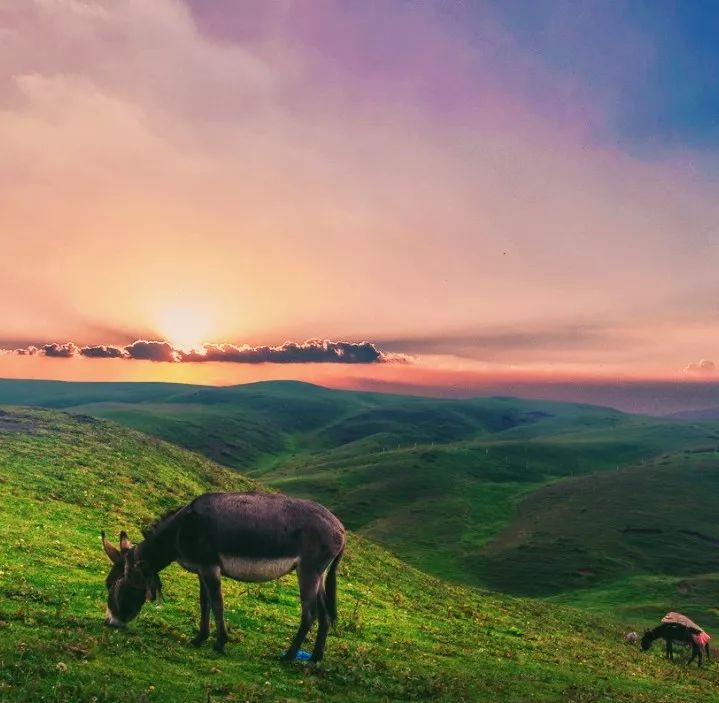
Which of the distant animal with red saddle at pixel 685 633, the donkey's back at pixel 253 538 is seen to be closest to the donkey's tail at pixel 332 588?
the donkey's back at pixel 253 538

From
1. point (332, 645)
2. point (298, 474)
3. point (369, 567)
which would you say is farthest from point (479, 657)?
point (298, 474)

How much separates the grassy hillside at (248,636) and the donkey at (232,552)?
3.91ft

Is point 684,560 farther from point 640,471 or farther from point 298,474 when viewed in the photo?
point 298,474

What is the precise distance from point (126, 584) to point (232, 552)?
3.31 m

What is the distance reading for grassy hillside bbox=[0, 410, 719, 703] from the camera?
13.3m

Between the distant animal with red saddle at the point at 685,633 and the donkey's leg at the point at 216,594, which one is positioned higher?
the donkey's leg at the point at 216,594

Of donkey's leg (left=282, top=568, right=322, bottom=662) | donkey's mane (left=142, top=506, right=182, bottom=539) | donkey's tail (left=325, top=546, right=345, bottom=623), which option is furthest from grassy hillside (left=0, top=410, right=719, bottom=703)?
donkey's mane (left=142, top=506, right=182, bottom=539)

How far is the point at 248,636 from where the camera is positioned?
18453 mm

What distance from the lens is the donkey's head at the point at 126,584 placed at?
51.1 ft

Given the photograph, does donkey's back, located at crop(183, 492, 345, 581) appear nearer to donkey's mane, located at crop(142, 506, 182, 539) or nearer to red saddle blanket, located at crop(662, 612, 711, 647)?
donkey's mane, located at crop(142, 506, 182, 539)

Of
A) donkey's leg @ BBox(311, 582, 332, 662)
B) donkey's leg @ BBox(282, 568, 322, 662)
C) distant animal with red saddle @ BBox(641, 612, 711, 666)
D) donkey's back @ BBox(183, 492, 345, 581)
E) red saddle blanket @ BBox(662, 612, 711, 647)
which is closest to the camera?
donkey's back @ BBox(183, 492, 345, 581)

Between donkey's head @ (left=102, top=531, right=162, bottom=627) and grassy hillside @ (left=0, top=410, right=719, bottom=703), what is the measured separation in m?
0.60

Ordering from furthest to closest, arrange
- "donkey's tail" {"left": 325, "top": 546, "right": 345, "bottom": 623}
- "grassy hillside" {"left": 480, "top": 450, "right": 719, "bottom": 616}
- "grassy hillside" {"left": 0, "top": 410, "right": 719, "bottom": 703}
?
"grassy hillside" {"left": 480, "top": 450, "right": 719, "bottom": 616}
"donkey's tail" {"left": 325, "top": 546, "right": 345, "bottom": 623}
"grassy hillside" {"left": 0, "top": 410, "right": 719, "bottom": 703}

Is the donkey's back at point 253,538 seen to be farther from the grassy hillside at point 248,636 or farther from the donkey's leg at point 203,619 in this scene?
the grassy hillside at point 248,636
